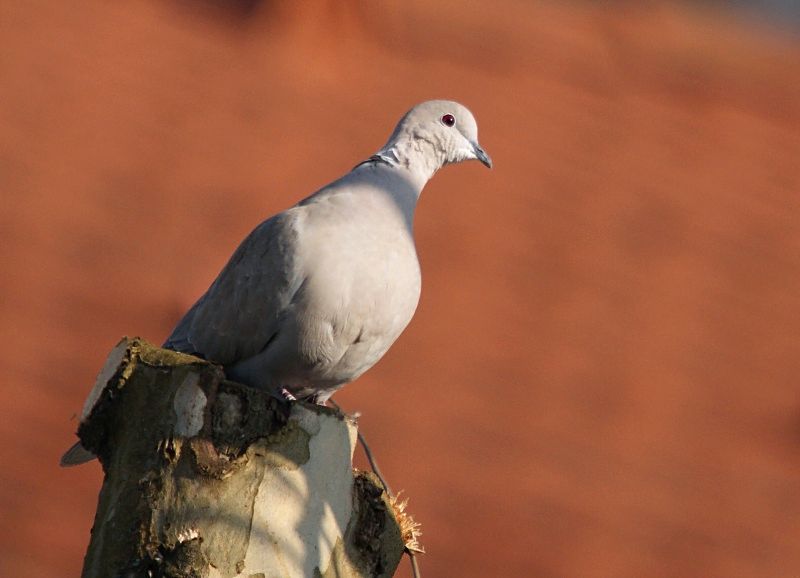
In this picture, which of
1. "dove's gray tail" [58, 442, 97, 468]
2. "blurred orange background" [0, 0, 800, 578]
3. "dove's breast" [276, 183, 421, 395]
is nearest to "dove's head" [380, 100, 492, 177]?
"dove's breast" [276, 183, 421, 395]

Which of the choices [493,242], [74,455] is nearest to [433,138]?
[74,455]

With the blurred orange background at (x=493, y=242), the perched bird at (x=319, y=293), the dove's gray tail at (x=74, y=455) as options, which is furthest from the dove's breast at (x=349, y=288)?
the blurred orange background at (x=493, y=242)

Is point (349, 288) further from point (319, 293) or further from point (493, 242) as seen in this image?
point (493, 242)

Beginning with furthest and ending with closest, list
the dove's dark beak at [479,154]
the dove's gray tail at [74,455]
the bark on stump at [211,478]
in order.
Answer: the dove's dark beak at [479,154] < the dove's gray tail at [74,455] < the bark on stump at [211,478]

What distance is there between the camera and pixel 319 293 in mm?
3350

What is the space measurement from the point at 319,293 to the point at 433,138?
35.7 inches

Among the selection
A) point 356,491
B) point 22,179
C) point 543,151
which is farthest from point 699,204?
point 356,491

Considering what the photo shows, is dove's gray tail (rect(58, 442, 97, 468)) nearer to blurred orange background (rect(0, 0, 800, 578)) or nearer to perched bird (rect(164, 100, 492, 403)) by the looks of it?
perched bird (rect(164, 100, 492, 403))

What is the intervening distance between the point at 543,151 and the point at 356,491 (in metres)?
3.39

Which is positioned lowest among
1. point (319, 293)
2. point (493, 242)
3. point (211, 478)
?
point (211, 478)

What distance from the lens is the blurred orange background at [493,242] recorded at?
540 centimetres

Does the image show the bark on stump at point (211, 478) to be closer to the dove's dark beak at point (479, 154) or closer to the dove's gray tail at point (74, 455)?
the dove's gray tail at point (74, 455)

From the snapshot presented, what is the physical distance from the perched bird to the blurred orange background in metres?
1.74

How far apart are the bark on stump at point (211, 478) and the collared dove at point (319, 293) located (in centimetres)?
56
